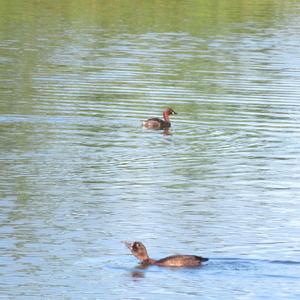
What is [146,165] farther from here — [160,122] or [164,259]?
[164,259]

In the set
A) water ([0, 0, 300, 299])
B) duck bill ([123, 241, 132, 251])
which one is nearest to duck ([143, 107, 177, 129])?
water ([0, 0, 300, 299])

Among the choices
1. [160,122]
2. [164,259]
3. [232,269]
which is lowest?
Answer: [160,122]

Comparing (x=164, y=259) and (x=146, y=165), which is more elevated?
(x=164, y=259)

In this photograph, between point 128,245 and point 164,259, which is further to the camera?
point 128,245

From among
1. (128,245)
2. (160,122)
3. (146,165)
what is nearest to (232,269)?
(128,245)

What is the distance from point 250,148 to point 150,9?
98.6ft

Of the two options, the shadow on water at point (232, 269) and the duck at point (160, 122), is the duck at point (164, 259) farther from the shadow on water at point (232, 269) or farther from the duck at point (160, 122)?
the duck at point (160, 122)

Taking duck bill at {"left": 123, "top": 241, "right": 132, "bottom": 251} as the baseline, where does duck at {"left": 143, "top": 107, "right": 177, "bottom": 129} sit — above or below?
below

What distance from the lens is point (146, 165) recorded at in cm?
2245

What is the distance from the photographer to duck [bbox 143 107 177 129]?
2580cm

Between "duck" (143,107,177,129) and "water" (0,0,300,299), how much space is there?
178 mm

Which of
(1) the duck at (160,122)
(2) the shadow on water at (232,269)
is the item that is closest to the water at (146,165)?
(2) the shadow on water at (232,269)

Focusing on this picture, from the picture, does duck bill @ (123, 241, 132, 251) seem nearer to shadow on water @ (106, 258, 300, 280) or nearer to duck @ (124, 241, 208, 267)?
duck @ (124, 241, 208, 267)

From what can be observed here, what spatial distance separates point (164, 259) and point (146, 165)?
6.74m
